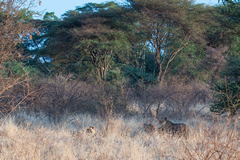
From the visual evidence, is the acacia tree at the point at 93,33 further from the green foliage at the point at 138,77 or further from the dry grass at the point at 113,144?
the dry grass at the point at 113,144

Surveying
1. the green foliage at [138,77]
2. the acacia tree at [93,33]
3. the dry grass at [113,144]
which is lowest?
the green foliage at [138,77]

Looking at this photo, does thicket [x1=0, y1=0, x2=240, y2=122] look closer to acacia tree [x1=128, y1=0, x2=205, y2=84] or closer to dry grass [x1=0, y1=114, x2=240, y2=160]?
acacia tree [x1=128, y1=0, x2=205, y2=84]

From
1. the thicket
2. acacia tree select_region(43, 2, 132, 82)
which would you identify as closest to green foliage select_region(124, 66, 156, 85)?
the thicket

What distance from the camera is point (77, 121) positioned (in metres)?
5.23

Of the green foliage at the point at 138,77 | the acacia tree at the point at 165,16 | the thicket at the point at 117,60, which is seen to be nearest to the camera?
the thicket at the point at 117,60

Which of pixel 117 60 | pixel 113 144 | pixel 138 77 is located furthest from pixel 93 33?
pixel 113 144

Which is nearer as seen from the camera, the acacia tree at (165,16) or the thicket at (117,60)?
the thicket at (117,60)

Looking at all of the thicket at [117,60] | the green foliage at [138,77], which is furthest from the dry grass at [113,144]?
the green foliage at [138,77]

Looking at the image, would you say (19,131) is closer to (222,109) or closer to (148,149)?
(148,149)

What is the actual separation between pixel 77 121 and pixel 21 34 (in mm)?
4629

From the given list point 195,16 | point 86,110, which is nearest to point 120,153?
point 86,110

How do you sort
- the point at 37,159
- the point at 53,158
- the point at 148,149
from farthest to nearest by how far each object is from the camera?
the point at 148,149, the point at 53,158, the point at 37,159

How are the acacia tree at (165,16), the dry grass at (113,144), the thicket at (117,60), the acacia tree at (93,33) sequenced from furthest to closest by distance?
the acacia tree at (93,33) < the acacia tree at (165,16) < the thicket at (117,60) < the dry grass at (113,144)

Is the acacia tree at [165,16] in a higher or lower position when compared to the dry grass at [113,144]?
higher
